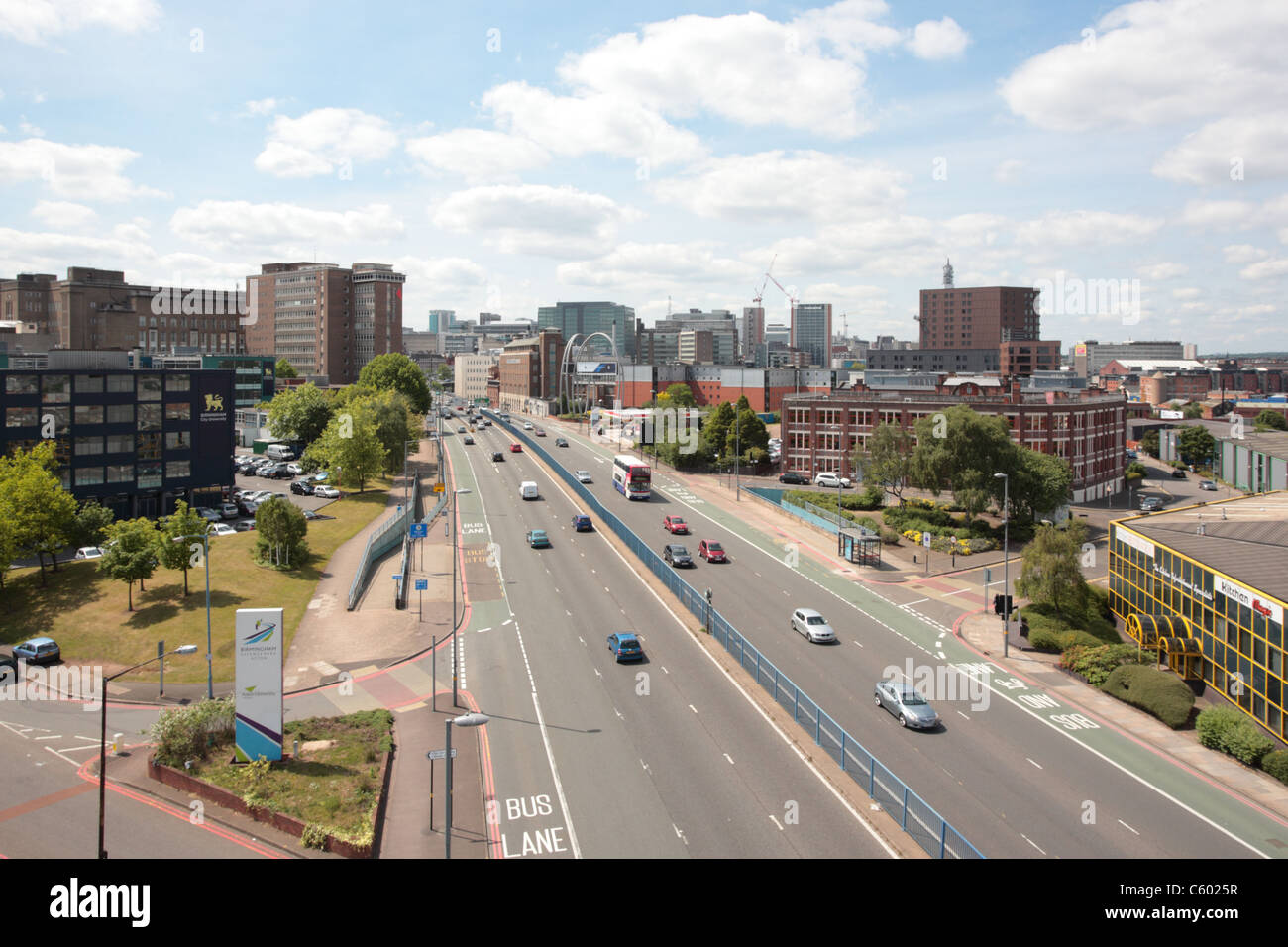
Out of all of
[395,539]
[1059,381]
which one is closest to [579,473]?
[395,539]

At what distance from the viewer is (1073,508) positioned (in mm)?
82375

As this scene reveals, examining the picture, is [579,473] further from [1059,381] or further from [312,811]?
[1059,381]

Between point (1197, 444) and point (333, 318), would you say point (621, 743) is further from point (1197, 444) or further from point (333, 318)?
point (333, 318)

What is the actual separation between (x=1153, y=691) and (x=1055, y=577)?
10.7 m

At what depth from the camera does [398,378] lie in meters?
128

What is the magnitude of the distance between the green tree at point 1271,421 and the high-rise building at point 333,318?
16628cm

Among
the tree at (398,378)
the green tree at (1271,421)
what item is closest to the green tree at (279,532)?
the tree at (398,378)

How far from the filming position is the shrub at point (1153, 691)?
107 ft

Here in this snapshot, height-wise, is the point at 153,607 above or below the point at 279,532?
below

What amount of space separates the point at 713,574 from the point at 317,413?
66974 mm

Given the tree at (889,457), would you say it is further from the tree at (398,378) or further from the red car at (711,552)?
the tree at (398,378)

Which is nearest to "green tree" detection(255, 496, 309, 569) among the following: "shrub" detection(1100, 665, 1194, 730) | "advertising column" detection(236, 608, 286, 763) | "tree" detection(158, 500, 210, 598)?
"tree" detection(158, 500, 210, 598)

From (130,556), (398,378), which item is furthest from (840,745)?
(398,378)

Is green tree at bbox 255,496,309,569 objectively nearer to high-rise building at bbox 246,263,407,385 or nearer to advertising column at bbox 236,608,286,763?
advertising column at bbox 236,608,286,763
